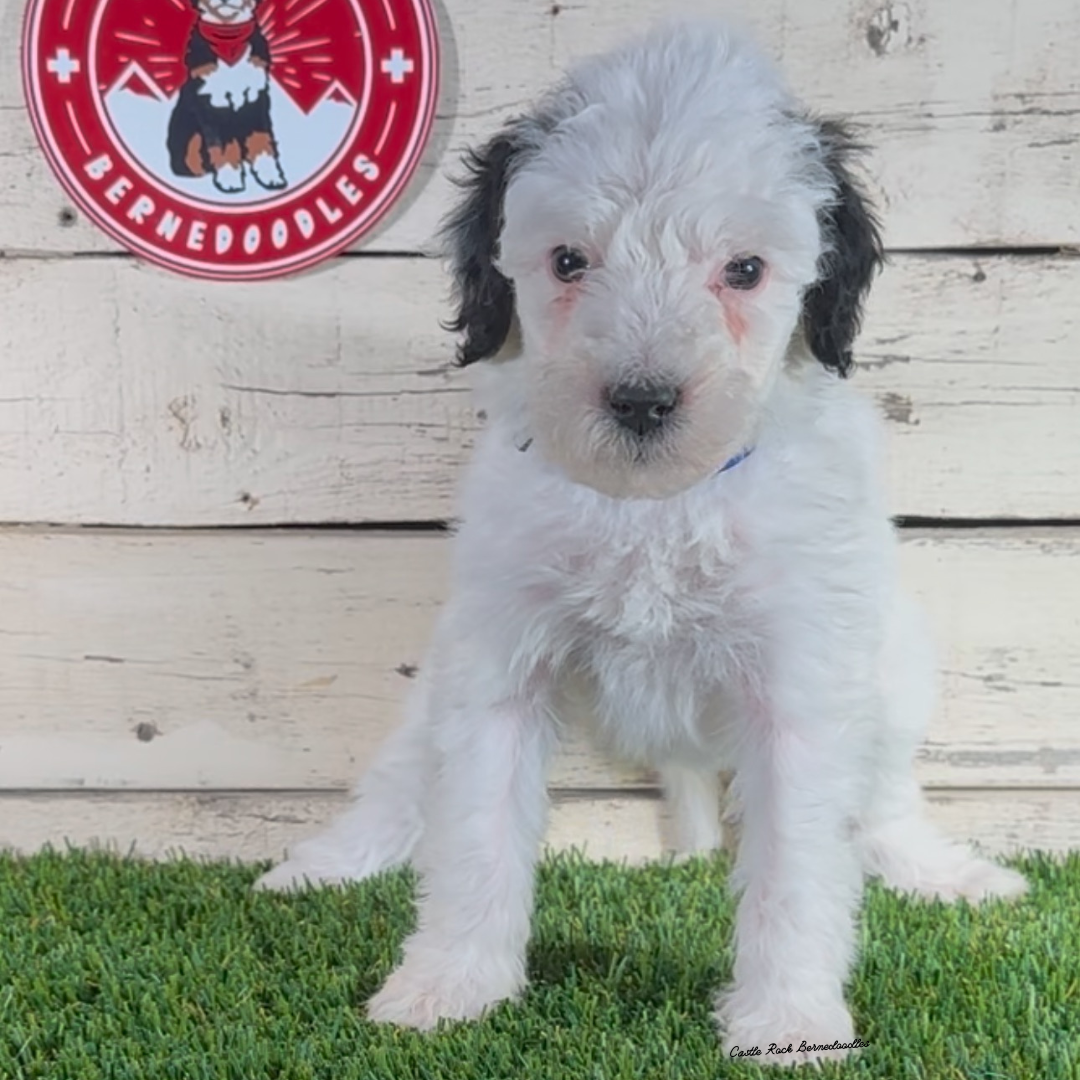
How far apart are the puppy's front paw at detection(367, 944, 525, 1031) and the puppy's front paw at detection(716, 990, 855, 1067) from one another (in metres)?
0.29

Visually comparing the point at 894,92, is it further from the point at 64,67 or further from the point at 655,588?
the point at 64,67

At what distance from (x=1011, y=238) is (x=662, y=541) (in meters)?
1.02

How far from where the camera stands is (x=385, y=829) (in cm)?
221

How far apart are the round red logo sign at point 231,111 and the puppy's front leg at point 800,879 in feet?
3.70

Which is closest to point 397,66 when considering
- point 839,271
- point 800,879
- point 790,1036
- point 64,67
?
point 64,67

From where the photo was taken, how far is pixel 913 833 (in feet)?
7.08

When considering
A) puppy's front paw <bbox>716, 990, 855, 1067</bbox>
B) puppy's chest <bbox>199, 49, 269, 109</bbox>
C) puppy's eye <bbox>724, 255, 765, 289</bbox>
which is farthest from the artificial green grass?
puppy's chest <bbox>199, 49, 269, 109</bbox>

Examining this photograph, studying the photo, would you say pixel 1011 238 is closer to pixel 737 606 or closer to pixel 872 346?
pixel 872 346

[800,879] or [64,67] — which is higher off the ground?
[64,67]

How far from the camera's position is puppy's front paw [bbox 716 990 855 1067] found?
1520 mm

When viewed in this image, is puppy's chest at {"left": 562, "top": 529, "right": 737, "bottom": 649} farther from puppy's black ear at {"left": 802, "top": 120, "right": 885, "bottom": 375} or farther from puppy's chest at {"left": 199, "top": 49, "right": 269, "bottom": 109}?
puppy's chest at {"left": 199, "top": 49, "right": 269, "bottom": 109}

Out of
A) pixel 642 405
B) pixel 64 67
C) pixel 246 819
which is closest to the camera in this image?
pixel 642 405

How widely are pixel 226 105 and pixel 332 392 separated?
49 cm

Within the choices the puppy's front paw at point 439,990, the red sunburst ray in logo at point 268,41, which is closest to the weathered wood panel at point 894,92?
the red sunburst ray in logo at point 268,41
